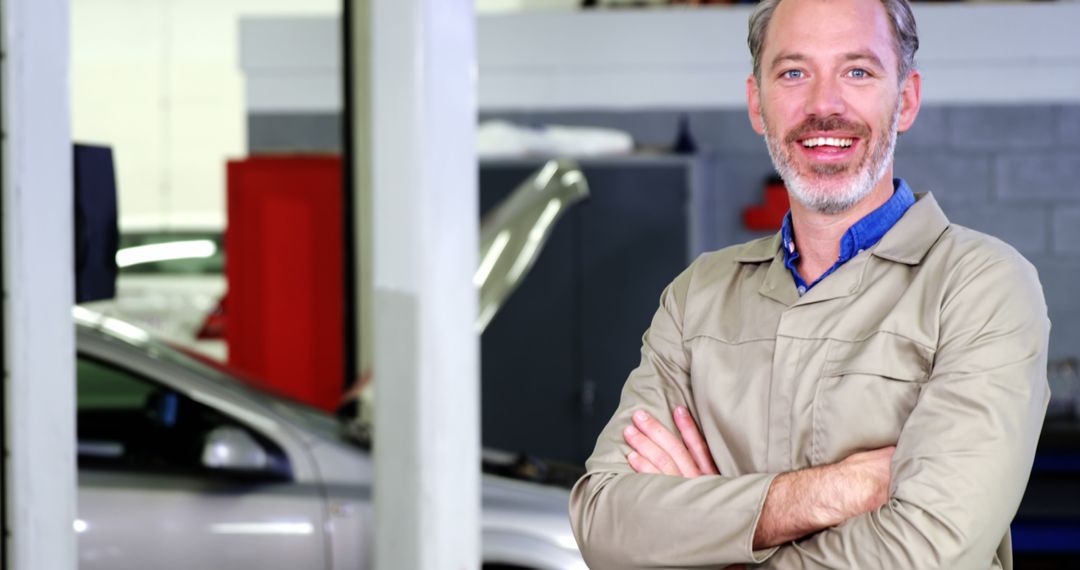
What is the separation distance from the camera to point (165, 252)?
8023 millimetres

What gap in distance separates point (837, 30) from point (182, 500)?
2441mm

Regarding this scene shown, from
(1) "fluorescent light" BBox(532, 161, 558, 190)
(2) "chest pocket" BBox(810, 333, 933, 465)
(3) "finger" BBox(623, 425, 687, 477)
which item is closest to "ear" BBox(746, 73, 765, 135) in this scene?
(2) "chest pocket" BBox(810, 333, 933, 465)

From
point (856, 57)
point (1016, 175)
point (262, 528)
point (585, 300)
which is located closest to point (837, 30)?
point (856, 57)

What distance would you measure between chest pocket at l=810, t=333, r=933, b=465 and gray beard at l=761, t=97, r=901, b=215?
0.14 m

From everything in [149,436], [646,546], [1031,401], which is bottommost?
[149,436]

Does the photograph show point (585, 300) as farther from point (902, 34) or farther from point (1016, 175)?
point (902, 34)

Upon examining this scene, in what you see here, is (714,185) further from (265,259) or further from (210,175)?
(210,175)

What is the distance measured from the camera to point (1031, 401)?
4.41ft

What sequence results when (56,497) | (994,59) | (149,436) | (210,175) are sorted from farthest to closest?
(210,175), (994,59), (149,436), (56,497)

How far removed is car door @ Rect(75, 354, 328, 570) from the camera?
338cm

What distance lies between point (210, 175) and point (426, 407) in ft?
20.4

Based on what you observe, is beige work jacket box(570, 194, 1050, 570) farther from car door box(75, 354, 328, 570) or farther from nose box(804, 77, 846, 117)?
car door box(75, 354, 328, 570)

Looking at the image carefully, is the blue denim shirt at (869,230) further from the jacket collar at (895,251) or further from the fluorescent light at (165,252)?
the fluorescent light at (165,252)

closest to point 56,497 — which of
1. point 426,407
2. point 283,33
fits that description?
point 426,407
